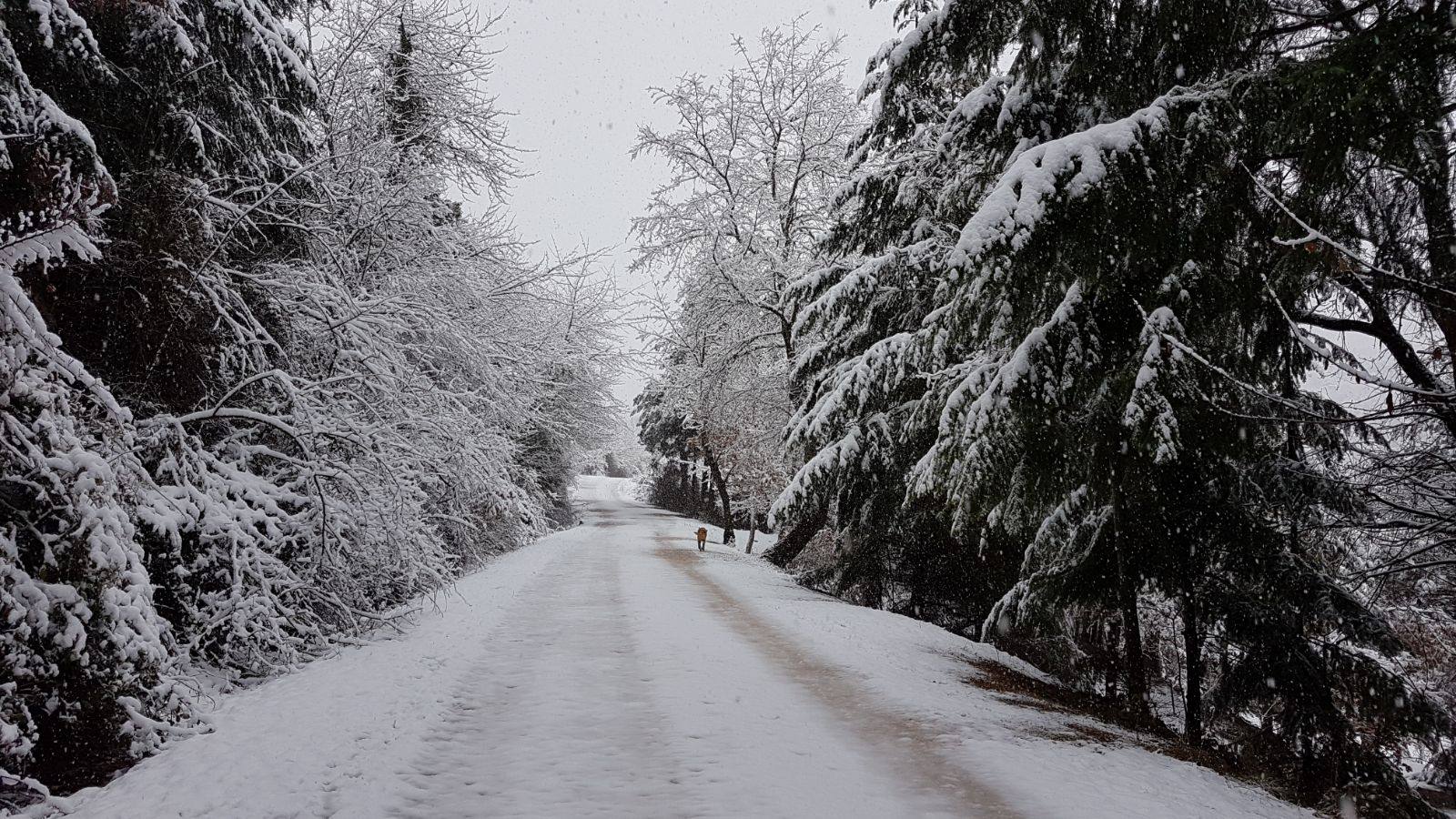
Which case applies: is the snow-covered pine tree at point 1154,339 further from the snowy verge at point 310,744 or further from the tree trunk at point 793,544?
the tree trunk at point 793,544

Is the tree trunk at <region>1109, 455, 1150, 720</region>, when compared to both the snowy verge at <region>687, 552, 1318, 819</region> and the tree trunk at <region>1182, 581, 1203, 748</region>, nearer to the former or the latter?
the tree trunk at <region>1182, 581, 1203, 748</region>

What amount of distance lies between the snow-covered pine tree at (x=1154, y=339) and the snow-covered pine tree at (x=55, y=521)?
5.73 m

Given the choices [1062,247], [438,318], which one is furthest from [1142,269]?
[438,318]

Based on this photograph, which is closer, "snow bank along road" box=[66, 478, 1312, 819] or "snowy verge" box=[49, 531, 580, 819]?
"snowy verge" box=[49, 531, 580, 819]

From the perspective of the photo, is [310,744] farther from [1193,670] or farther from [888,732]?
[1193,670]

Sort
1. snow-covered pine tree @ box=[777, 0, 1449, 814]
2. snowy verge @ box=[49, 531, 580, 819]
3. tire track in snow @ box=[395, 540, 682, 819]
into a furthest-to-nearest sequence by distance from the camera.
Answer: snow-covered pine tree @ box=[777, 0, 1449, 814] → tire track in snow @ box=[395, 540, 682, 819] → snowy verge @ box=[49, 531, 580, 819]

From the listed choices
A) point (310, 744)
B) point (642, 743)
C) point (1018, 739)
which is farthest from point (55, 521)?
point (1018, 739)

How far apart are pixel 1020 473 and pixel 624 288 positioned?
22.5m

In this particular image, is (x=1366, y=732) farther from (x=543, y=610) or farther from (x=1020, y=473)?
(x=543, y=610)

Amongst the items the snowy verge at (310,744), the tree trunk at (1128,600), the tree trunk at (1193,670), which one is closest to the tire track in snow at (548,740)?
the snowy verge at (310,744)

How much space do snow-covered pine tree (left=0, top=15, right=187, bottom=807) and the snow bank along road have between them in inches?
20.9

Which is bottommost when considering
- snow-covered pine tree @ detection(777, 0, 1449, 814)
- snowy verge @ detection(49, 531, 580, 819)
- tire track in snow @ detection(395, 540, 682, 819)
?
snowy verge @ detection(49, 531, 580, 819)

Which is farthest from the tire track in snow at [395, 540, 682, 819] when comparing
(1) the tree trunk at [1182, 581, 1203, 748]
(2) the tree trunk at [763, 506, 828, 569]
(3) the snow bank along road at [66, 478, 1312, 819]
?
(2) the tree trunk at [763, 506, 828, 569]

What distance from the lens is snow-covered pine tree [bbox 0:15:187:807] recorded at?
426 cm
